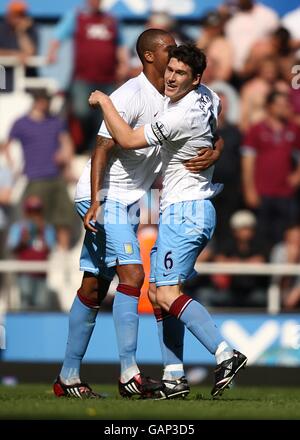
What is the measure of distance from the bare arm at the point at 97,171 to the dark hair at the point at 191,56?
79 centimetres

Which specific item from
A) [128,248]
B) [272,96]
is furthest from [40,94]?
[128,248]

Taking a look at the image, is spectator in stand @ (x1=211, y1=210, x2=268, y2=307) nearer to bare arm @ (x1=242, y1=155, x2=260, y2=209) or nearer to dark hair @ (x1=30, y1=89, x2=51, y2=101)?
bare arm @ (x1=242, y1=155, x2=260, y2=209)

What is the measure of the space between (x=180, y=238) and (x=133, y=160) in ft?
2.71

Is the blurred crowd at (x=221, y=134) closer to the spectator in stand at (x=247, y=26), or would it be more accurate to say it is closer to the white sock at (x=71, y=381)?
the spectator in stand at (x=247, y=26)

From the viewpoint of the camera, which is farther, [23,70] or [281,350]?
[23,70]

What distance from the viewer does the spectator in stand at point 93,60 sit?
1513 cm

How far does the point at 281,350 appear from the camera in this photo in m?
13.5

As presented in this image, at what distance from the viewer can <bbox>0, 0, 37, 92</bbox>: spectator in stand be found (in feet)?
51.0

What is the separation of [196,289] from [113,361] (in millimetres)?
1332

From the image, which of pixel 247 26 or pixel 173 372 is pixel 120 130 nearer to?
pixel 173 372

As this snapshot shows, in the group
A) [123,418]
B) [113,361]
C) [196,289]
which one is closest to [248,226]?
[196,289]

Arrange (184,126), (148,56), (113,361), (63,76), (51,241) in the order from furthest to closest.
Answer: (63,76), (51,241), (113,361), (148,56), (184,126)

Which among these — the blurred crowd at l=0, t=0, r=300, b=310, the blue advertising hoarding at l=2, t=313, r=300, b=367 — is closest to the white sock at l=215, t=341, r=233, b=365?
the blue advertising hoarding at l=2, t=313, r=300, b=367

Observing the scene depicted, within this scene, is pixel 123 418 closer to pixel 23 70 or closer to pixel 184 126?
pixel 184 126
